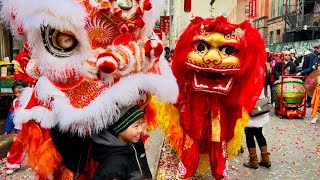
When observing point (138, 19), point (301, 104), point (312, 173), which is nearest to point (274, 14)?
point (301, 104)

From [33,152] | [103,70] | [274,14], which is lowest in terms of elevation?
[33,152]

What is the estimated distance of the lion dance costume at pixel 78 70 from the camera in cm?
179

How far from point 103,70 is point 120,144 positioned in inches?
15.8

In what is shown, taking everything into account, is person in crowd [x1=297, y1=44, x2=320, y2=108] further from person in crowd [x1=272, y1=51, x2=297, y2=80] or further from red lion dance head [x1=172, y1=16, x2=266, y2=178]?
red lion dance head [x1=172, y1=16, x2=266, y2=178]

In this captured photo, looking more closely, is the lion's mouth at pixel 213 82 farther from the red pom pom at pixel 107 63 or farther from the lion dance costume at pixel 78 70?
the red pom pom at pixel 107 63

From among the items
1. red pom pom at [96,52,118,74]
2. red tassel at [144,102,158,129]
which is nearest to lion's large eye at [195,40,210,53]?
red tassel at [144,102,158,129]

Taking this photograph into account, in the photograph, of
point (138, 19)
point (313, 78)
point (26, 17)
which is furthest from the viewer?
point (313, 78)

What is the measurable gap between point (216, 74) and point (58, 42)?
1823 mm

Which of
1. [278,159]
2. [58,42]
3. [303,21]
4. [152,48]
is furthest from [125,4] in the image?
[303,21]

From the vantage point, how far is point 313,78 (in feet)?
22.5

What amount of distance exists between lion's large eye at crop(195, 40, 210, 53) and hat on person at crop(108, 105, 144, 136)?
1571 mm

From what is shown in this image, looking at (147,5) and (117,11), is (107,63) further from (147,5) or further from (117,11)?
(147,5)

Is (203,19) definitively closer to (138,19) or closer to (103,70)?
(138,19)

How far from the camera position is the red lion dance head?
3.17 meters
